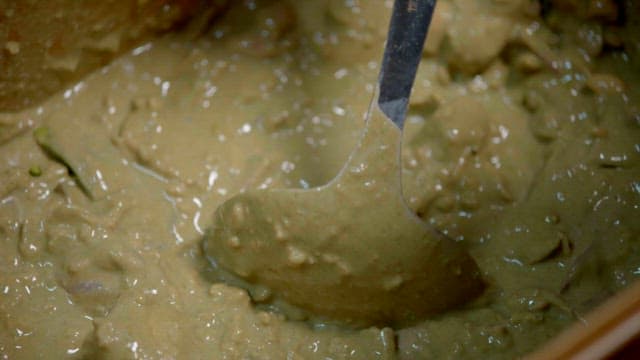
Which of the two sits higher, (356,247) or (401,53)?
(401,53)

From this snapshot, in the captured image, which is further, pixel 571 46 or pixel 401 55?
pixel 571 46

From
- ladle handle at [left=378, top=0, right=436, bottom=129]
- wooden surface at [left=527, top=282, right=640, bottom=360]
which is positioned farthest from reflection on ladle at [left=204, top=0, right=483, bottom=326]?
wooden surface at [left=527, top=282, right=640, bottom=360]

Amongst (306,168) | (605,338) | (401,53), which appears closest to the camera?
(605,338)

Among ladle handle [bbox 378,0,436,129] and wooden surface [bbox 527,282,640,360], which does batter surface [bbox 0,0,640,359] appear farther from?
wooden surface [bbox 527,282,640,360]

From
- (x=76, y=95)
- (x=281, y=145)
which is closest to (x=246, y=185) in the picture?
(x=281, y=145)

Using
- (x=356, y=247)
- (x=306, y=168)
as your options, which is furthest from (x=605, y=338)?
(x=306, y=168)

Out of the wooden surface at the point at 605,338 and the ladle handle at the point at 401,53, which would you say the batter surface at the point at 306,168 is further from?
the wooden surface at the point at 605,338

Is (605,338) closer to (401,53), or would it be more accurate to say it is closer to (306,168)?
(401,53)

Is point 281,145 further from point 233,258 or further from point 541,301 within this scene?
point 541,301
